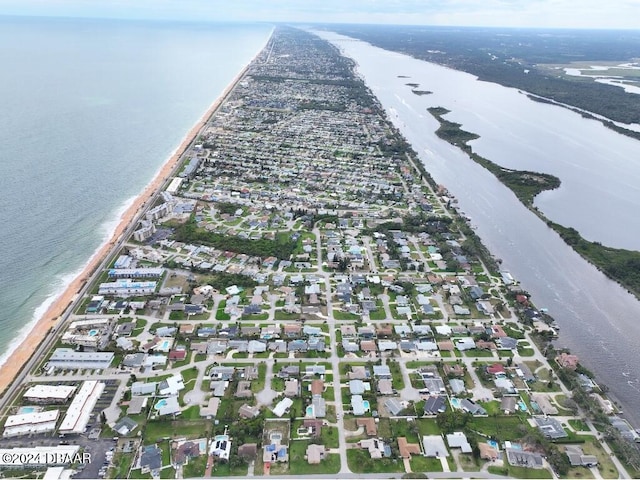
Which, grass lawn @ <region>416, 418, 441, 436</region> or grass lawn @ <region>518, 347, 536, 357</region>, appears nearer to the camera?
grass lawn @ <region>416, 418, 441, 436</region>

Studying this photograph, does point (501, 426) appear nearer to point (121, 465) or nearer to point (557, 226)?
point (121, 465)

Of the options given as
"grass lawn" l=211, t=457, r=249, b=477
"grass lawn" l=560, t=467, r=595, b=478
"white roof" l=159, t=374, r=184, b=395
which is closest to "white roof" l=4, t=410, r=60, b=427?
"white roof" l=159, t=374, r=184, b=395

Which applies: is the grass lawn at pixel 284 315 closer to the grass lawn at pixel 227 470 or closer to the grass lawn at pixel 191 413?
the grass lawn at pixel 191 413

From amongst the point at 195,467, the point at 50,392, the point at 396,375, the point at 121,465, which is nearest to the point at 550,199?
the point at 396,375

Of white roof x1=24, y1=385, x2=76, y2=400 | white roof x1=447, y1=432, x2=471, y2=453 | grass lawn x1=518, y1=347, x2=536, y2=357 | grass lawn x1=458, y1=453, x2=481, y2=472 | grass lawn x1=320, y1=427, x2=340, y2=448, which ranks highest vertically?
grass lawn x1=518, y1=347, x2=536, y2=357

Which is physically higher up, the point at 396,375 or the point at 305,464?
the point at 396,375

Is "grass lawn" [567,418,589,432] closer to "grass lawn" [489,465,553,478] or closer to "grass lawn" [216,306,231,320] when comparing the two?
"grass lawn" [489,465,553,478]
